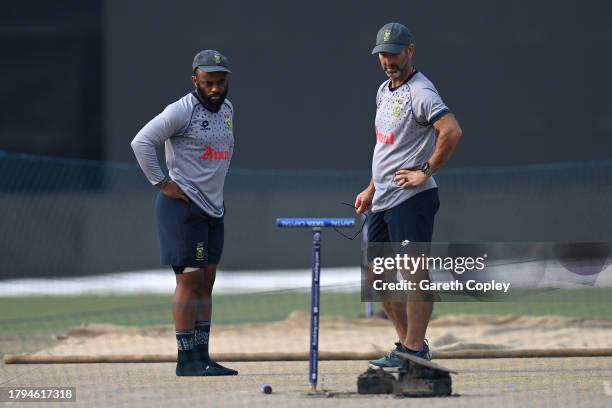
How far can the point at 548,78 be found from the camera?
14938 mm

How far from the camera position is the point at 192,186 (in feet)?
23.2

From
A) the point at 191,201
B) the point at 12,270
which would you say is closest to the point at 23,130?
the point at 12,270

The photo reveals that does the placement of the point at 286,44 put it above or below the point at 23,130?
above

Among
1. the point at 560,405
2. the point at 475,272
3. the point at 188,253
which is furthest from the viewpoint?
the point at 188,253

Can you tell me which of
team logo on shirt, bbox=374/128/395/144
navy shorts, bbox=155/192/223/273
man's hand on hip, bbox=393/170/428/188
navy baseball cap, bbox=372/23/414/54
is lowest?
navy shorts, bbox=155/192/223/273

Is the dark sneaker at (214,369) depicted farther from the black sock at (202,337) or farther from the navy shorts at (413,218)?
the navy shorts at (413,218)

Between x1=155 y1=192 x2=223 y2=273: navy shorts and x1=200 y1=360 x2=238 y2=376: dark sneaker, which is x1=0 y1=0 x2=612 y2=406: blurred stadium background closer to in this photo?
x1=155 y1=192 x2=223 y2=273: navy shorts

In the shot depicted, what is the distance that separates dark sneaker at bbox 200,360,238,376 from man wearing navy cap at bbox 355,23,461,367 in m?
0.81

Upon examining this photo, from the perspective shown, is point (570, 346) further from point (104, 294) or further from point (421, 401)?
point (104, 294)

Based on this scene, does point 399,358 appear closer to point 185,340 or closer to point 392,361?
point 392,361

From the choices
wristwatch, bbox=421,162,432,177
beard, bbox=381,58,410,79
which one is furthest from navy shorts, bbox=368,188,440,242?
beard, bbox=381,58,410,79

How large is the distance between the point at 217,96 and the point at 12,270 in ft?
23.2

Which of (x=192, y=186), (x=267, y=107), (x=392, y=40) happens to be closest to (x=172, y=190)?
(x=192, y=186)

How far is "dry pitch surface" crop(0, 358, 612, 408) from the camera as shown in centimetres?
579
